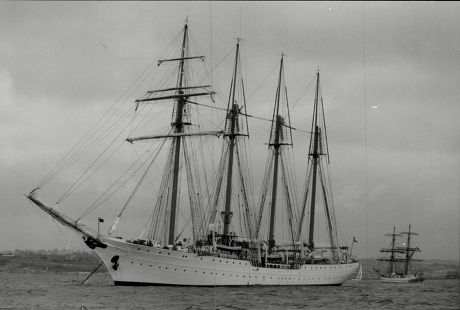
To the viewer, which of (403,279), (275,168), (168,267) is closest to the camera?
(168,267)

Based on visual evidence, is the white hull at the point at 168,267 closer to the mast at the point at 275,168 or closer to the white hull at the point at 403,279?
the mast at the point at 275,168

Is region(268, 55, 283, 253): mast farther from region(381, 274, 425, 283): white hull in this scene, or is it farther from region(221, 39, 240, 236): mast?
region(381, 274, 425, 283): white hull

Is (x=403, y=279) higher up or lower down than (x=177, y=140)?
lower down

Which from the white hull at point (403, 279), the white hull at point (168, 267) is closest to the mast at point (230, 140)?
the white hull at point (168, 267)

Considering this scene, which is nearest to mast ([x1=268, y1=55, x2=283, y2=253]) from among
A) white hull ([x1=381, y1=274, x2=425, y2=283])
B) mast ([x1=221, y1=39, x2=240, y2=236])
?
mast ([x1=221, y1=39, x2=240, y2=236])

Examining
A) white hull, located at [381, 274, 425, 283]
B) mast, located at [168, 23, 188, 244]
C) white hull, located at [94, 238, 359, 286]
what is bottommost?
white hull, located at [381, 274, 425, 283]

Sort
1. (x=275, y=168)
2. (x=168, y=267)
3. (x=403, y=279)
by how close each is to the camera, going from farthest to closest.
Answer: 1. (x=403, y=279)
2. (x=275, y=168)
3. (x=168, y=267)

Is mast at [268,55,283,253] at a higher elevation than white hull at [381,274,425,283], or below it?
higher

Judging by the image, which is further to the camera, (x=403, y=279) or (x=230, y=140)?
(x=403, y=279)

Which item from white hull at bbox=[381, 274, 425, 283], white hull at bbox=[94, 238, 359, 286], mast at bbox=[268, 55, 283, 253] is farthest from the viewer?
white hull at bbox=[381, 274, 425, 283]

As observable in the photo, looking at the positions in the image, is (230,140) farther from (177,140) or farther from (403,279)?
(403,279)

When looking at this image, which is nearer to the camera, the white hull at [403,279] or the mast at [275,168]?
the mast at [275,168]

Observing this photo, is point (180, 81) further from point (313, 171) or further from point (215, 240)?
point (313, 171)

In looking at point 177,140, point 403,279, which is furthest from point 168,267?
point 403,279
